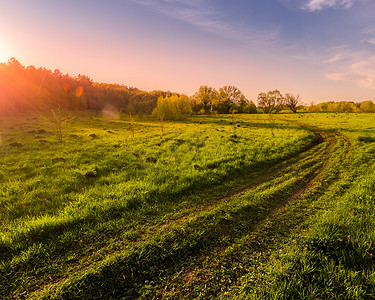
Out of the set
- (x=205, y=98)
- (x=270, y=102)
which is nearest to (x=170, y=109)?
(x=205, y=98)

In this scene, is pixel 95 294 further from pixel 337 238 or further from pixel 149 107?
pixel 149 107

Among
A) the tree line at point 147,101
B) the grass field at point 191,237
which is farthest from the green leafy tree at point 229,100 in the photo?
the grass field at point 191,237

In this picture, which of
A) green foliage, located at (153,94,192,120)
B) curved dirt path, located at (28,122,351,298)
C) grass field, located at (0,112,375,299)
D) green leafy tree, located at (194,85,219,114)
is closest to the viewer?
grass field, located at (0,112,375,299)

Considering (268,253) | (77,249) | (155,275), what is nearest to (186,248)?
(155,275)

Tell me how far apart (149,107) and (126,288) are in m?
111

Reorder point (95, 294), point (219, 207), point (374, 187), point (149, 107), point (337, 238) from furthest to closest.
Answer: point (149, 107) → point (374, 187) → point (219, 207) → point (337, 238) → point (95, 294)

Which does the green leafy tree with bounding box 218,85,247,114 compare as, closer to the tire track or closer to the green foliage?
the green foliage

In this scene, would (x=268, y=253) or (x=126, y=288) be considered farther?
(x=268, y=253)

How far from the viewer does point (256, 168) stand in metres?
11.9

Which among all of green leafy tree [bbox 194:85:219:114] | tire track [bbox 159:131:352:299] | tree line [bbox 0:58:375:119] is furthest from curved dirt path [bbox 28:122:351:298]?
green leafy tree [bbox 194:85:219:114]

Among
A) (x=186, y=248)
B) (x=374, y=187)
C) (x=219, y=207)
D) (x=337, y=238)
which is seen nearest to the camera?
(x=337, y=238)

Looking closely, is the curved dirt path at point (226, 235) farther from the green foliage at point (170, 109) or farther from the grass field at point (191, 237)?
the green foliage at point (170, 109)

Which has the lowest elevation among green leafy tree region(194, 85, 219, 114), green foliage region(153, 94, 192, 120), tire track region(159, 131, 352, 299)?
tire track region(159, 131, 352, 299)

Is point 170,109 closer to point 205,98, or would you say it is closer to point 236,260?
point 205,98
